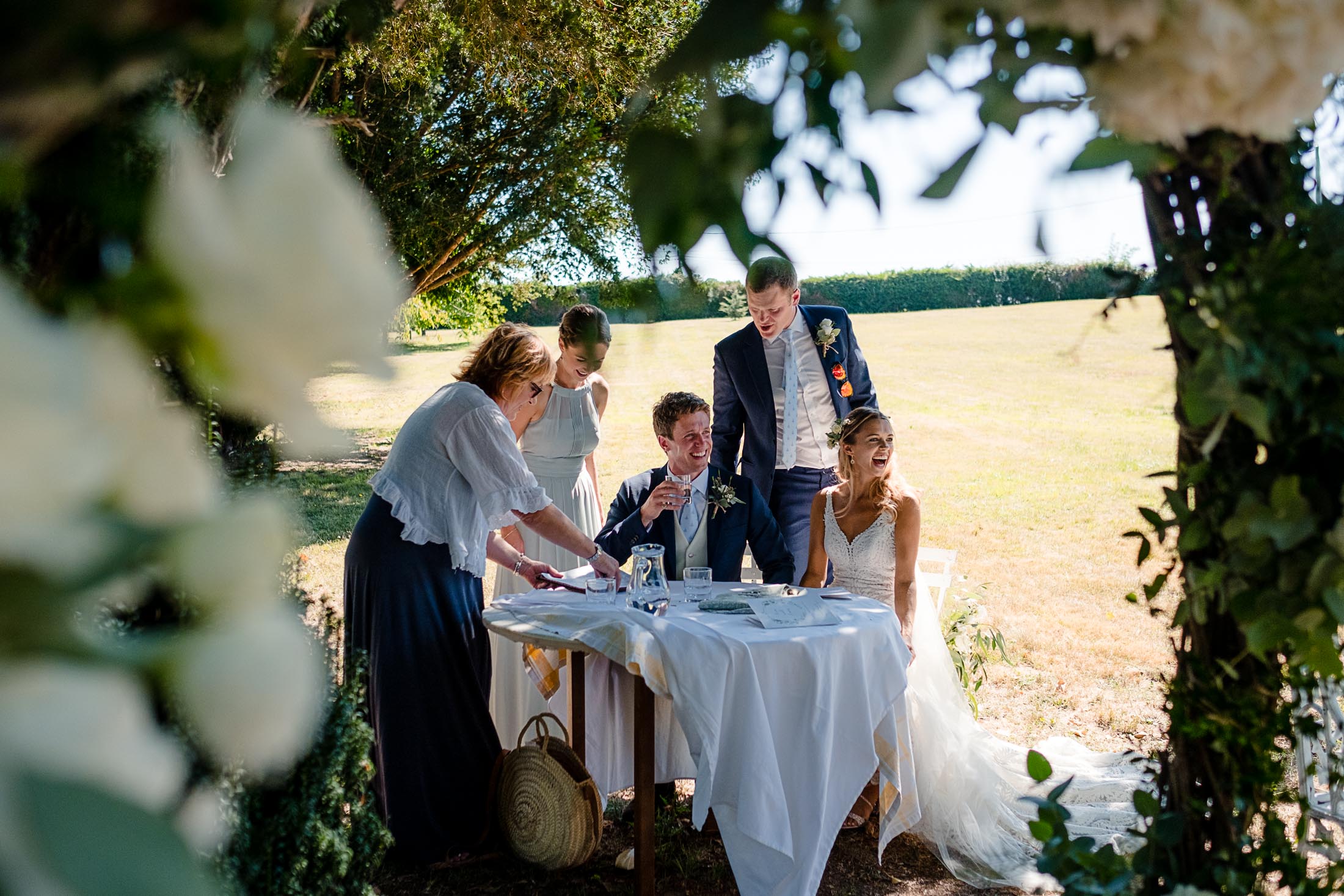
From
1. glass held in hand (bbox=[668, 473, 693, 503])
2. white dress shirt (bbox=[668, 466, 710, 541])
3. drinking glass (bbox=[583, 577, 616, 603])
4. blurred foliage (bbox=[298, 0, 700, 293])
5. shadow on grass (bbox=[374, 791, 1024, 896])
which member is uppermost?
blurred foliage (bbox=[298, 0, 700, 293])

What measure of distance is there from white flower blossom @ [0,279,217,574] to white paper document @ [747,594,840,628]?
289cm

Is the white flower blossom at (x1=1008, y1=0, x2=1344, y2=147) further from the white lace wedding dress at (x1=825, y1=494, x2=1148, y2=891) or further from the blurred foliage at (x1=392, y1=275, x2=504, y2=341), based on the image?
the blurred foliage at (x1=392, y1=275, x2=504, y2=341)

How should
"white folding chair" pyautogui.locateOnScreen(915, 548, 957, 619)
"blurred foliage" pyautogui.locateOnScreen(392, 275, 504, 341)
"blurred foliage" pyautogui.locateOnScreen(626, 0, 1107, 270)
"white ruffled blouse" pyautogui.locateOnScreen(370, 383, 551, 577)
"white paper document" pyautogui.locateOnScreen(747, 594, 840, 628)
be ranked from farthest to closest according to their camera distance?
"blurred foliage" pyautogui.locateOnScreen(392, 275, 504, 341)
"white folding chair" pyautogui.locateOnScreen(915, 548, 957, 619)
"white ruffled blouse" pyautogui.locateOnScreen(370, 383, 551, 577)
"white paper document" pyautogui.locateOnScreen(747, 594, 840, 628)
"blurred foliage" pyautogui.locateOnScreen(626, 0, 1107, 270)

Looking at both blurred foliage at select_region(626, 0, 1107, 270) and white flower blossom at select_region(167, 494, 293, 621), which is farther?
blurred foliage at select_region(626, 0, 1107, 270)

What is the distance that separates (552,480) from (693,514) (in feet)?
2.47

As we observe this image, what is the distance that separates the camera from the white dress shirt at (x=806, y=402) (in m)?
4.34

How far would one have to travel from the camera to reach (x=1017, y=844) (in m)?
3.54

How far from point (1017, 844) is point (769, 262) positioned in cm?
228

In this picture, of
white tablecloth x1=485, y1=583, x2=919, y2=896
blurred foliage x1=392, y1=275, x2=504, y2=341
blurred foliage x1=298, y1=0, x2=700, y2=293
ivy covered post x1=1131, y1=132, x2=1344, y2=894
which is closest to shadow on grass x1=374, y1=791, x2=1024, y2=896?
white tablecloth x1=485, y1=583, x2=919, y2=896

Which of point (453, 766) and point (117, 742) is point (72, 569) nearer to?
point (117, 742)

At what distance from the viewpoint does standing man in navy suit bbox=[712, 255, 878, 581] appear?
4.30m

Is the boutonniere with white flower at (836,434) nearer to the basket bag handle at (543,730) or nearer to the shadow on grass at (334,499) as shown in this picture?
the basket bag handle at (543,730)

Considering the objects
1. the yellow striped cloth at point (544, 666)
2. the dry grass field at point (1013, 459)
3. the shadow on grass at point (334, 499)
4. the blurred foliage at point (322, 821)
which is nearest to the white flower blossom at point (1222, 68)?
the dry grass field at point (1013, 459)

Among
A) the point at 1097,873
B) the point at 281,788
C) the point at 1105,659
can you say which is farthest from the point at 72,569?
the point at 1105,659
